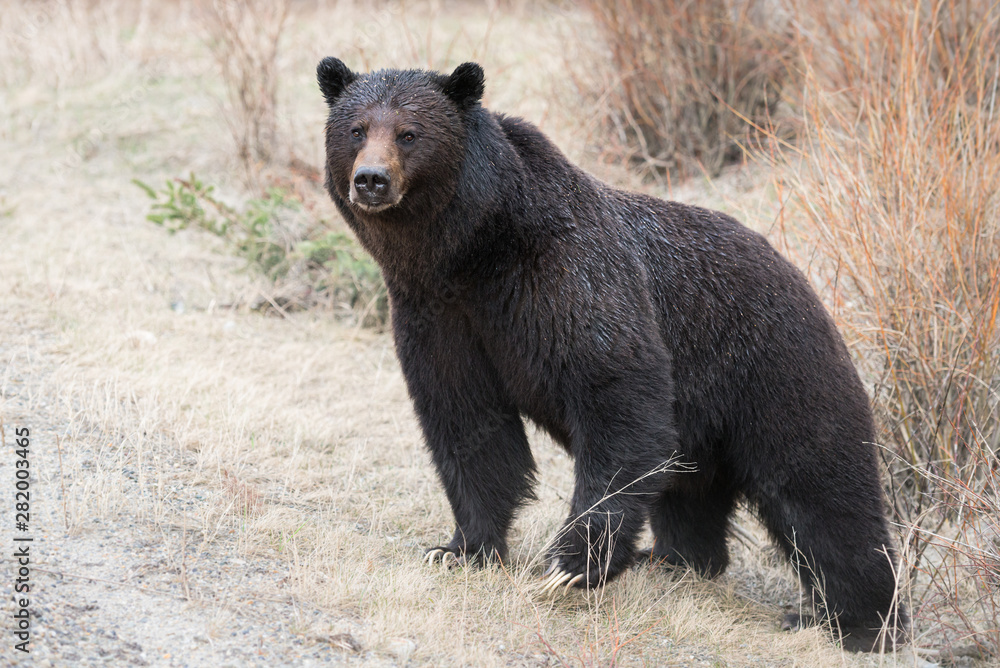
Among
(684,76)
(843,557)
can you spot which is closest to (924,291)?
(843,557)

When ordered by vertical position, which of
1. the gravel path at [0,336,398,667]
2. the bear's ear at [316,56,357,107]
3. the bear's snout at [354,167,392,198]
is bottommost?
the gravel path at [0,336,398,667]

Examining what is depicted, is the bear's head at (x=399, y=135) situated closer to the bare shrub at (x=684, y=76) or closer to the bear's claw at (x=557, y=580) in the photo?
the bear's claw at (x=557, y=580)

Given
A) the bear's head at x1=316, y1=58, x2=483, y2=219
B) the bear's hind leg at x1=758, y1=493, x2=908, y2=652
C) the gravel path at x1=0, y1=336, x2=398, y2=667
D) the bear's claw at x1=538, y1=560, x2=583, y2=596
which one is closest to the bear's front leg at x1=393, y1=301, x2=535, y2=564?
the bear's claw at x1=538, y1=560, x2=583, y2=596

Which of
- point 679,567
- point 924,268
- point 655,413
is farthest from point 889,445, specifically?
point 655,413

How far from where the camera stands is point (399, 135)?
387 centimetres

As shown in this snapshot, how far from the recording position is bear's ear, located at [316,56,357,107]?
407 cm

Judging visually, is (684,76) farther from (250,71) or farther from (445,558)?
(445,558)

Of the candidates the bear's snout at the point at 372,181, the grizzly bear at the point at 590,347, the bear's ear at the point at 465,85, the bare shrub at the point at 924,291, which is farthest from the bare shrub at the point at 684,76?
the bear's snout at the point at 372,181

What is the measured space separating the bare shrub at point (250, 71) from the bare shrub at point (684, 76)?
3267mm

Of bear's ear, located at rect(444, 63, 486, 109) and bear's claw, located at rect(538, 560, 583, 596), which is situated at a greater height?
bear's ear, located at rect(444, 63, 486, 109)

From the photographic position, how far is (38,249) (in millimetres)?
7621

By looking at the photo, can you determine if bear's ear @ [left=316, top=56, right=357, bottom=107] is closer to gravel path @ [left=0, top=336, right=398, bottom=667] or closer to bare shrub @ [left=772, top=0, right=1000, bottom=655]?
gravel path @ [left=0, top=336, right=398, bottom=667]

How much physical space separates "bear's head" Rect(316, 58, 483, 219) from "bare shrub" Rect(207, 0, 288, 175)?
5.61 metres

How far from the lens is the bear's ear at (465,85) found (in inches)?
156
